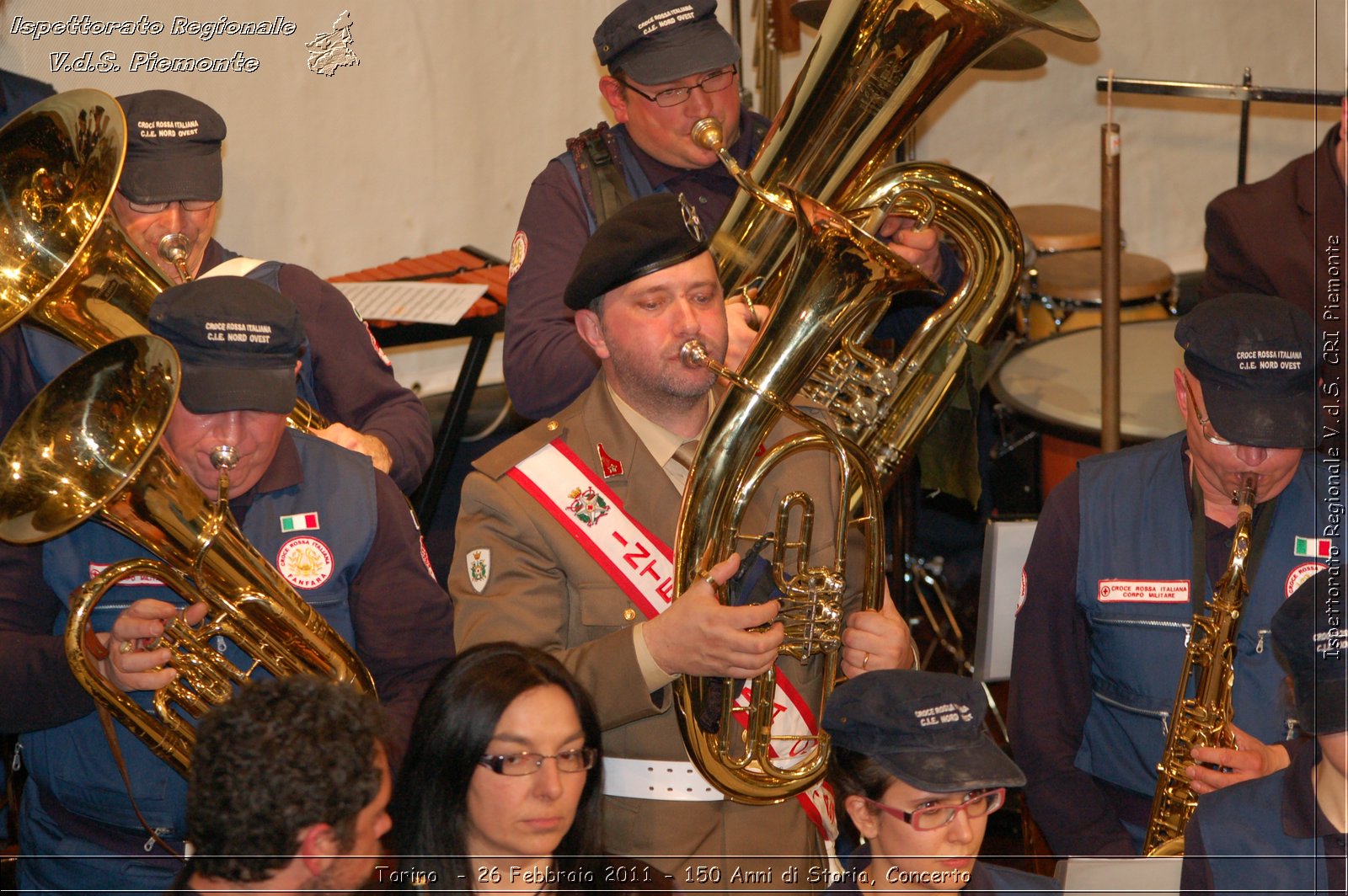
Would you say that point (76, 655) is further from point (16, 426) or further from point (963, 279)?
point (963, 279)

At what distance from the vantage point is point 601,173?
3947 millimetres

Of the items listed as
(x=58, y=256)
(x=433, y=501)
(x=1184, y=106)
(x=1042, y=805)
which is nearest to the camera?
(x=1042, y=805)

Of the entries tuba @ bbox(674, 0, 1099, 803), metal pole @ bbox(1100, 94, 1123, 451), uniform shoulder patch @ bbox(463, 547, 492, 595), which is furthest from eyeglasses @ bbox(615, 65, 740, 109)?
uniform shoulder patch @ bbox(463, 547, 492, 595)

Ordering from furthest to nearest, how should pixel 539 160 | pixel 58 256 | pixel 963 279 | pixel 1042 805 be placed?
1. pixel 539 160
2. pixel 963 279
3. pixel 58 256
4. pixel 1042 805

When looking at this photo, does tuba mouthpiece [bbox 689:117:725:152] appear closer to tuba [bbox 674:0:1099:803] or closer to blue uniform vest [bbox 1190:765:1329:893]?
tuba [bbox 674:0:1099:803]

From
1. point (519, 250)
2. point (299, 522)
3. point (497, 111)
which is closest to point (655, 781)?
point (299, 522)

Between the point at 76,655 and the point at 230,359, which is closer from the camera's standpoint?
the point at 76,655

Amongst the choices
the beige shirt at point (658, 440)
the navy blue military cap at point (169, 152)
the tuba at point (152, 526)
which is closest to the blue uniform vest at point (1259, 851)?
the beige shirt at point (658, 440)

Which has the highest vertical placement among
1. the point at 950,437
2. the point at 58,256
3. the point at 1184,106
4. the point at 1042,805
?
the point at 1184,106

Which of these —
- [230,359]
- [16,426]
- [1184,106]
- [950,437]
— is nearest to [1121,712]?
[950,437]

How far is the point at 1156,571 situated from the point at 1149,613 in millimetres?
91

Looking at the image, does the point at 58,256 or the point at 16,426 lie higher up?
the point at 58,256

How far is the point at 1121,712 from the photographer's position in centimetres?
317

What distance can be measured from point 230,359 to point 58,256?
25.2 inches
